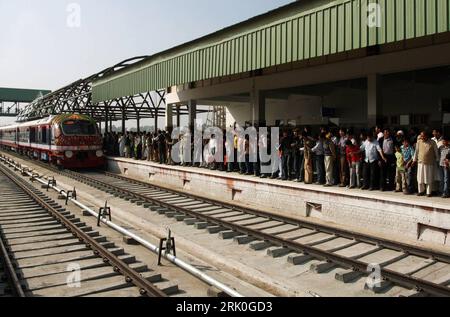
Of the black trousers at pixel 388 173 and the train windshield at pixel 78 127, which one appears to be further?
the train windshield at pixel 78 127

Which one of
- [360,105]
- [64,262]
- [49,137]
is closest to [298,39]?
[64,262]

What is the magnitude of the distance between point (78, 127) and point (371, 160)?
16302 millimetres

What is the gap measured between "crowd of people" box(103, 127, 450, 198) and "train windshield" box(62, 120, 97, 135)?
9.20 metres

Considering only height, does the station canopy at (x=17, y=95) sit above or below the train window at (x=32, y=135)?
above

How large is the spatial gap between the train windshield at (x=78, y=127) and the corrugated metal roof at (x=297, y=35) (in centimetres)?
624

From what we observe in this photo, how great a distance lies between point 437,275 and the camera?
6.24 metres

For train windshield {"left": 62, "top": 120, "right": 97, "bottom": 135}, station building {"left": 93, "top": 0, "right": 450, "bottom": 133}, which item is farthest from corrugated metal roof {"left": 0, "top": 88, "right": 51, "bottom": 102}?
station building {"left": 93, "top": 0, "right": 450, "bottom": 133}

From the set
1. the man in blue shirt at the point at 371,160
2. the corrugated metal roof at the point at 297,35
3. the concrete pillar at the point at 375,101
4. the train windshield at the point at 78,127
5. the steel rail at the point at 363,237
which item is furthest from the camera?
the train windshield at the point at 78,127

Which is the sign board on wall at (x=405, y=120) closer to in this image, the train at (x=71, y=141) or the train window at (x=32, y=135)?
the train at (x=71, y=141)

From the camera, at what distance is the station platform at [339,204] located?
8.12 m

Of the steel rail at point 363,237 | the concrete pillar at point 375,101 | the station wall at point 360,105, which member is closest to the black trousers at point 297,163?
the concrete pillar at point 375,101

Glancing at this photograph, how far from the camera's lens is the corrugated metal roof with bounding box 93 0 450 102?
8359 mm

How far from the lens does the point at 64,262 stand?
700 cm
